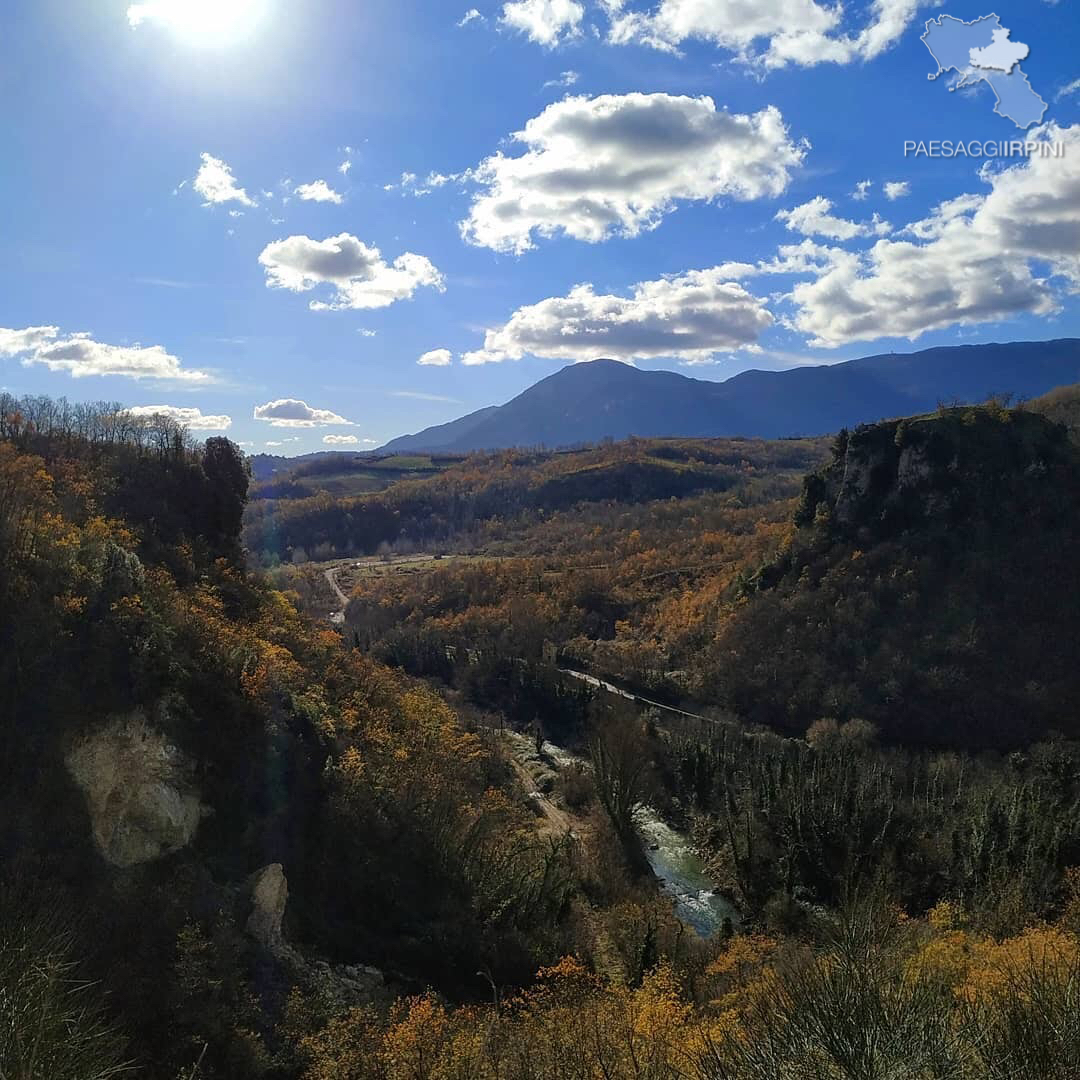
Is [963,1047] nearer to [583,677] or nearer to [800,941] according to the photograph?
[800,941]

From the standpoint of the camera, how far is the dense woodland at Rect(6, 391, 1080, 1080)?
29.1m

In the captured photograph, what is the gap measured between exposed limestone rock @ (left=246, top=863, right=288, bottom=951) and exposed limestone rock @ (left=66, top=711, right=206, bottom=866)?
14.0ft

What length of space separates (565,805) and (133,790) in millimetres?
55550

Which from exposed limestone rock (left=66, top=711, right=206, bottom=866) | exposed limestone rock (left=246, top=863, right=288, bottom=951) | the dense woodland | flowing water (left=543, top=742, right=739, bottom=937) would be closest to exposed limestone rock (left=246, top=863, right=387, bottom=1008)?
exposed limestone rock (left=246, top=863, right=288, bottom=951)

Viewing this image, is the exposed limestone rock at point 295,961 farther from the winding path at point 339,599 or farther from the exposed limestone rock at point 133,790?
the winding path at point 339,599

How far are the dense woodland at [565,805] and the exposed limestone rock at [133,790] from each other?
57 centimetres

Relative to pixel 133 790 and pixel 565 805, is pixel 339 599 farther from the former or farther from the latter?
pixel 133 790

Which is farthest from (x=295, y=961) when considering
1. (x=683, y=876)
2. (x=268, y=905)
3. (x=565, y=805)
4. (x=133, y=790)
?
(x=565, y=805)

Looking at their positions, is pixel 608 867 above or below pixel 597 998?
below

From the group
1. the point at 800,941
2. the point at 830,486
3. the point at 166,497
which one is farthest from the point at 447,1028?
the point at 830,486

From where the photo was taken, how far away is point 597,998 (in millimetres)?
40594

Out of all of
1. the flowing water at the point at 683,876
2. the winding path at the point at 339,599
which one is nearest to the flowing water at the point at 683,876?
the flowing water at the point at 683,876

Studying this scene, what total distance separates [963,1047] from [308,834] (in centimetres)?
3474

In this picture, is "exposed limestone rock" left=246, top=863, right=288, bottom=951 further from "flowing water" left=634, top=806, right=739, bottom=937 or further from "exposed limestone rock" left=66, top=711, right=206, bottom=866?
"flowing water" left=634, top=806, right=739, bottom=937
